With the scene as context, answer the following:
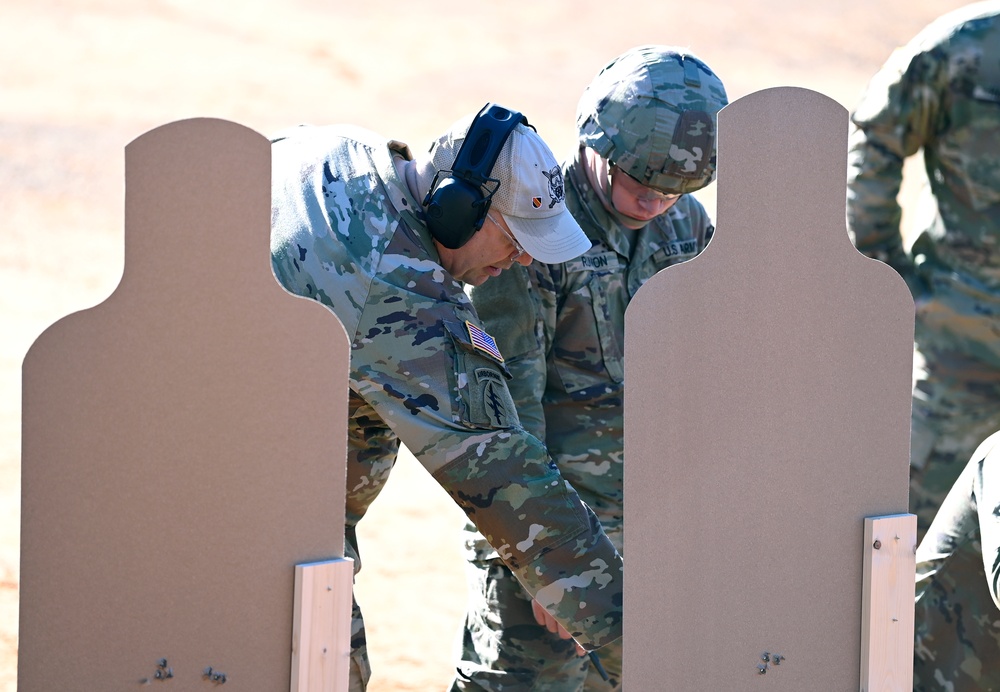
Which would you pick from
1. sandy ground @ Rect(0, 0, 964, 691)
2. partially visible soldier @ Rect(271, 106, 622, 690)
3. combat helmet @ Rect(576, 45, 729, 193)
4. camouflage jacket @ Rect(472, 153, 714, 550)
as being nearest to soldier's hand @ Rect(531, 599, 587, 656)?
camouflage jacket @ Rect(472, 153, 714, 550)

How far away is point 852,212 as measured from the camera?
174 inches

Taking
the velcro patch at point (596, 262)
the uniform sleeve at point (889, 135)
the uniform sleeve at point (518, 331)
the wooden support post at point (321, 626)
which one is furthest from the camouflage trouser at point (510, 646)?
the uniform sleeve at point (889, 135)

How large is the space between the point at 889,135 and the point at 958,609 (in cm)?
204

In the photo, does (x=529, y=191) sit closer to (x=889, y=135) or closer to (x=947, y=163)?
(x=889, y=135)

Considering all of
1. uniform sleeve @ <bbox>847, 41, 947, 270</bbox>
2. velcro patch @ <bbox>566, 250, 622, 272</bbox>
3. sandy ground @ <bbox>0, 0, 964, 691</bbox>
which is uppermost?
sandy ground @ <bbox>0, 0, 964, 691</bbox>

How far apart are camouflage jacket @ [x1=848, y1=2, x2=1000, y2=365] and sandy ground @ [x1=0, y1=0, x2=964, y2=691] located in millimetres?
5991

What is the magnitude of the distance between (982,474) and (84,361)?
1.70m

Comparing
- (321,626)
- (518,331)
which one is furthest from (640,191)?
(321,626)

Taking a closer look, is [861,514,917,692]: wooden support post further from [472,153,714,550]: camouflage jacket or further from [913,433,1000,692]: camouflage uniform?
[472,153,714,550]: camouflage jacket

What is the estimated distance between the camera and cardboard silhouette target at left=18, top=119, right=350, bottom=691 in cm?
167

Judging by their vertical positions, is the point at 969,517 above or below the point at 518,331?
below

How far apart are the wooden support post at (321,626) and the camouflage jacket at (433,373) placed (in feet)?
1.36

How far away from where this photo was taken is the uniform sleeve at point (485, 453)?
7.07 feet

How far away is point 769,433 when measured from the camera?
201 cm
